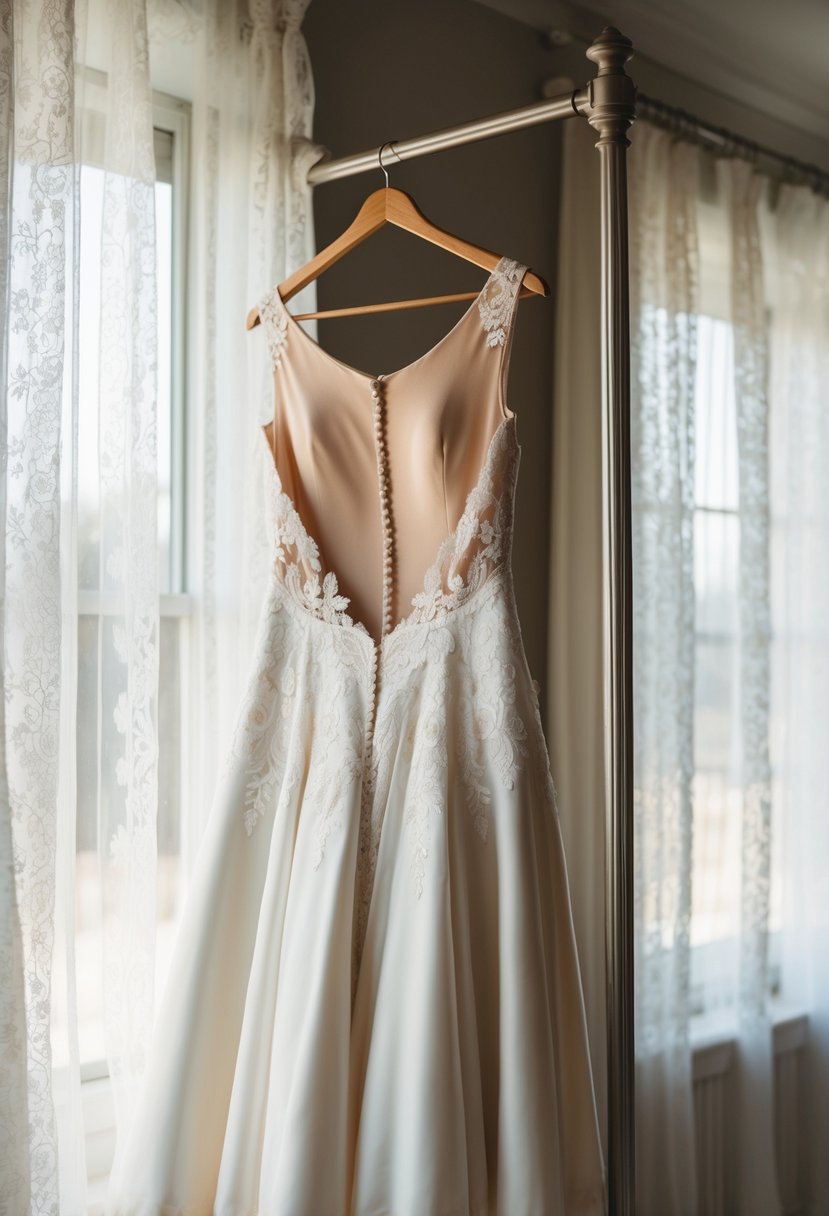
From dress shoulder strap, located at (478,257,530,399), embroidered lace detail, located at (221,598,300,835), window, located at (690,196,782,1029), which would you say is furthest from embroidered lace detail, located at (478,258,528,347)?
window, located at (690,196,782,1029)

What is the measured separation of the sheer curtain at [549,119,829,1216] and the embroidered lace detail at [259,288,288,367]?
99cm

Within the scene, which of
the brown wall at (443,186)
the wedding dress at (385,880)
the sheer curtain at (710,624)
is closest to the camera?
the wedding dress at (385,880)

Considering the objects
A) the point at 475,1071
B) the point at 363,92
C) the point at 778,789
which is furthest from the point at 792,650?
the point at 475,1071

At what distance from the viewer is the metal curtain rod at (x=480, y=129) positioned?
1445mm

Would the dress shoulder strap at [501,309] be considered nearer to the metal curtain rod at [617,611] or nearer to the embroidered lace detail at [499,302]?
the embroidered lace detail at [499,302]

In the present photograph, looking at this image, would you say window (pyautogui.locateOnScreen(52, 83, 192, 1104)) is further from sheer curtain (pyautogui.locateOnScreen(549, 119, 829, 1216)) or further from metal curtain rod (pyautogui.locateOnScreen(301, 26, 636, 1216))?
sheer curtain (pyautogui.locateOnScreen(549, 119, 829, 1216))

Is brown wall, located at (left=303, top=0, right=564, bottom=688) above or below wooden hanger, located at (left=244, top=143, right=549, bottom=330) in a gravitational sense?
above

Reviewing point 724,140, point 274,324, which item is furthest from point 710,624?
point 274,324

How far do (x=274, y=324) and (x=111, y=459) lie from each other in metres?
0.29

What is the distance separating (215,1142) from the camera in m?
1.45

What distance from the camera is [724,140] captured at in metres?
2.73

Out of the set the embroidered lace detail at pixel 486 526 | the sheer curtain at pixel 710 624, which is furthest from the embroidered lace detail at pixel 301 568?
the sheer curtain at pixel 710 624

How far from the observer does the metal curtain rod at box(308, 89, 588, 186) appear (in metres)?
1.45

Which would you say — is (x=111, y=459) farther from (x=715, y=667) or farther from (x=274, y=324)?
(x=715, y=667)
